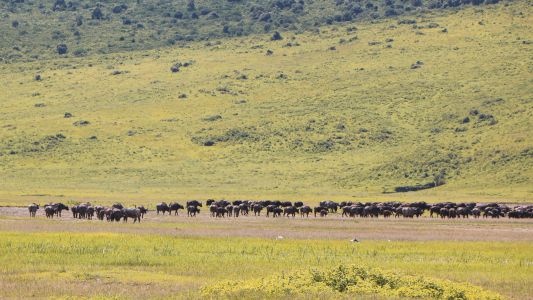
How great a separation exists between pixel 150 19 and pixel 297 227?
444 ft

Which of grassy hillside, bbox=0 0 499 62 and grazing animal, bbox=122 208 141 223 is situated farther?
grassy hillside, bbox=0 0 499 62

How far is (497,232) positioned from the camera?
47.0 m

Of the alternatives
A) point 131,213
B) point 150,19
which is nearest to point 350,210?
point 131,213

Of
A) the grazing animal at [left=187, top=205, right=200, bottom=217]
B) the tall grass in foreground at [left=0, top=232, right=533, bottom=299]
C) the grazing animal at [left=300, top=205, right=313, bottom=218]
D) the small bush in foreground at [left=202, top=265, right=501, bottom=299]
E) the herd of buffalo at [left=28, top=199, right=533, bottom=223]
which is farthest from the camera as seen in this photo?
the grazing animal at [left=300, top=205, right=313, bottom=218]

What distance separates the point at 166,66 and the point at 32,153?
41612mm

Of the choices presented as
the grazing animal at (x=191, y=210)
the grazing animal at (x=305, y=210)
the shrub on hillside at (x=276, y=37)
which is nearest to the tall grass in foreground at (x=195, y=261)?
the grazing animal at (x=191, y=210)

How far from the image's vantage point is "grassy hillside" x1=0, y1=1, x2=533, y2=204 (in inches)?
3858

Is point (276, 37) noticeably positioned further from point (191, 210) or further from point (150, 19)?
point (191, 210)

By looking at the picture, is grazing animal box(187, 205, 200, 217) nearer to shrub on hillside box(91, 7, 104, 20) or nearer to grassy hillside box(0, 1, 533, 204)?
grassy hillside box(0, 1, 533, 204)

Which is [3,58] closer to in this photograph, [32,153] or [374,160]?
[32,153]

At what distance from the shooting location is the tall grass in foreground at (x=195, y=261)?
2572 cm

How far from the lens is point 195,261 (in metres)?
31.1

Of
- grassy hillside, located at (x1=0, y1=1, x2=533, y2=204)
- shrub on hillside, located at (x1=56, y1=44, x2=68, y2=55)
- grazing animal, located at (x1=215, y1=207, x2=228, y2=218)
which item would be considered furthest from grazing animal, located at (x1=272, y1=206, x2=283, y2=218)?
shrub on hillside, located at (x1=56, y1=44, x2=68, y2=55)

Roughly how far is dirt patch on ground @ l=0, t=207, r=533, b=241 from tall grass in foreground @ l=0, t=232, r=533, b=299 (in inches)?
143
